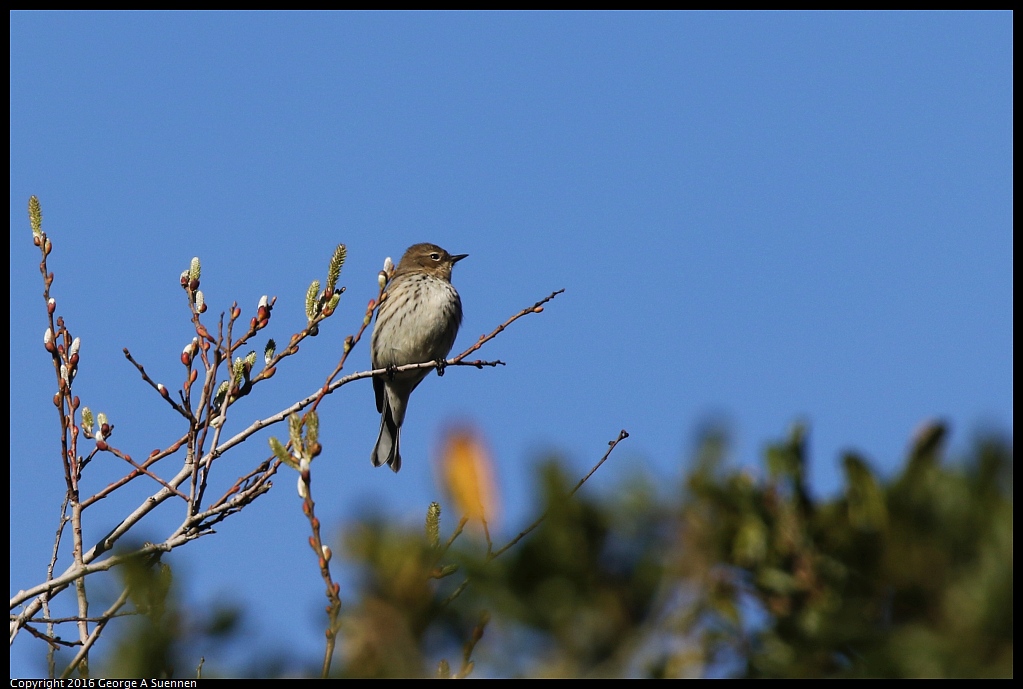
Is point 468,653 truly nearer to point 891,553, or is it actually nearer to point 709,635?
point 709,635

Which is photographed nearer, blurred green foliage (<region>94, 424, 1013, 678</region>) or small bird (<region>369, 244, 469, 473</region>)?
blurred green foliage (<region>94, 424, 1013, 678</region>)

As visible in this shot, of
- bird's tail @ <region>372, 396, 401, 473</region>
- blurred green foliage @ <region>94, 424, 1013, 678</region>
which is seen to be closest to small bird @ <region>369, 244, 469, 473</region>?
bird's tail @ <region>372, 396, 401, 473</region>

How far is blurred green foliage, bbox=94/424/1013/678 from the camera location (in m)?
2.08

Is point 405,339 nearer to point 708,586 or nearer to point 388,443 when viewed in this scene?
point 388,443

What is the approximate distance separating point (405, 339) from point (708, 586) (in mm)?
9210

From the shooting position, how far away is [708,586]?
237 centimetres

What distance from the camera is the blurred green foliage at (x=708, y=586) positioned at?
81.7 inches

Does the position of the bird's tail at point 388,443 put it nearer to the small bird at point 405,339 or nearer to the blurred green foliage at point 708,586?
the small bird at point 405,339

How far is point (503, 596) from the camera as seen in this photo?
7.09ft

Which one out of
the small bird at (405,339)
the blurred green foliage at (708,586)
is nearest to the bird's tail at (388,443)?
the small bird at (405,339)

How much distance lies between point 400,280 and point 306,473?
849cm

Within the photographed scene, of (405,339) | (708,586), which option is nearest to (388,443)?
(405,339)

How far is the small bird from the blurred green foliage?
890 cm

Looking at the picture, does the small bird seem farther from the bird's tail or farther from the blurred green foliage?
the blurred green foliage
